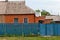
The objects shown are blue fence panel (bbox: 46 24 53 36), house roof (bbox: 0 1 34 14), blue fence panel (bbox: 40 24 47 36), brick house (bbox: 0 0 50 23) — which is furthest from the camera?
house roof (bbox: 0 1 34 14)

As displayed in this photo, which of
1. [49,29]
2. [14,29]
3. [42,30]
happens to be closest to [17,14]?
[14,29]

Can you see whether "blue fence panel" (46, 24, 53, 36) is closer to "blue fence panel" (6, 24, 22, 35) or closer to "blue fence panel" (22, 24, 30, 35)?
"blue fence panel" (22, 24, 30, 35)

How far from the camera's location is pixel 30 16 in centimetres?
4934

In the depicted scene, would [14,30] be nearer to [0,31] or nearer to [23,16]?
[0,31]

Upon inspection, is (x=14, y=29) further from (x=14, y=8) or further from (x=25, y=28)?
(x=14, y=8)

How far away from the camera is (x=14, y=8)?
5081 cm

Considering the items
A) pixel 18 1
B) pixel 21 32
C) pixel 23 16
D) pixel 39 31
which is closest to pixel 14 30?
pixel 21 32

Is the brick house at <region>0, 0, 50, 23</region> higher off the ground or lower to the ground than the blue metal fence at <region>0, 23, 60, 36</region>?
higher

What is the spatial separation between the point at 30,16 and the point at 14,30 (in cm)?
933

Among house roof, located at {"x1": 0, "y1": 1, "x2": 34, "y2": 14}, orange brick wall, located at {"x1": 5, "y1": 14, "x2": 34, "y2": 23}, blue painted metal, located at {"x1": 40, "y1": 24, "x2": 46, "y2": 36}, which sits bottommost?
blue painted metal, located at {"x1": 40, "y1": 24, "x2": 46, "y2": 36}

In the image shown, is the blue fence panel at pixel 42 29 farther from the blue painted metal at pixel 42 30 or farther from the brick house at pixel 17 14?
the brick house at pixel 17 14

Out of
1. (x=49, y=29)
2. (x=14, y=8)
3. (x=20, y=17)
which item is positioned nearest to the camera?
(x=49, y=29)

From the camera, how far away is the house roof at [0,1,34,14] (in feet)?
162

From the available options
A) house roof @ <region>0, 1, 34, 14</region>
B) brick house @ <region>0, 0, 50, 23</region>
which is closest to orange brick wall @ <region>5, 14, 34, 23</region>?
brick house @ <region>0, 0, 50, 23</region>
